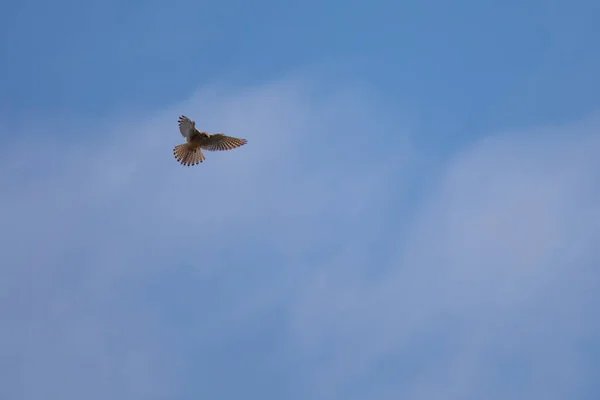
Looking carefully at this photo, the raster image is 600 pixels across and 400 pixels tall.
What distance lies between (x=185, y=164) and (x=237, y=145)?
→ 1714 millimetres

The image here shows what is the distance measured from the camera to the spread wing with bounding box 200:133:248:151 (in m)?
43.7

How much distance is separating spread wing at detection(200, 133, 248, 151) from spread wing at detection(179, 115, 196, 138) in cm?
74

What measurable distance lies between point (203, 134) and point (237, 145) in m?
1.34

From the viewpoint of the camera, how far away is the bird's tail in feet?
143

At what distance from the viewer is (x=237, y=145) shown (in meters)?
44.1

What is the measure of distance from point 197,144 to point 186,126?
107 centimetres

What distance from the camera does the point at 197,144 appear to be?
144ft

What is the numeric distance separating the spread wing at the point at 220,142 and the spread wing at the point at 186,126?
2.42ft

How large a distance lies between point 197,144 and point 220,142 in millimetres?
726

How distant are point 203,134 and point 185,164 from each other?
1353 millimetres

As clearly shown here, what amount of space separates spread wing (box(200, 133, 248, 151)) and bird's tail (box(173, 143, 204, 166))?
286 mm

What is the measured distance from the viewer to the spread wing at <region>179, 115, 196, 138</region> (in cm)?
4269

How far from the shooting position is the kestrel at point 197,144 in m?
43.2

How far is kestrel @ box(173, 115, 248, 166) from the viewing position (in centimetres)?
4319
